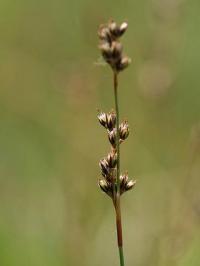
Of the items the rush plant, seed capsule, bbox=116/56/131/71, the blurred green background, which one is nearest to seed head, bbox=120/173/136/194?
the rush plant

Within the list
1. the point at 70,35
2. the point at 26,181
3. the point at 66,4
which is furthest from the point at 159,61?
the point at 66,4

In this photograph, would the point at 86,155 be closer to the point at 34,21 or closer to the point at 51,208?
the point at 51,208

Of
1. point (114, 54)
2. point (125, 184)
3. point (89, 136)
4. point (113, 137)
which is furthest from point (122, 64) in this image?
point (89, 136)

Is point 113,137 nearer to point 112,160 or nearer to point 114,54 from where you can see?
point 112,160

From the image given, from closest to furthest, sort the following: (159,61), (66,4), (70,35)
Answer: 1. (159,61)
2. (70,35)
3. (66,4)

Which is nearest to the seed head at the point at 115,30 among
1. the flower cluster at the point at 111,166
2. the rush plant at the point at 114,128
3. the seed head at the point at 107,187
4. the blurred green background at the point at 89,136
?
the rush plant at the point at 114,128

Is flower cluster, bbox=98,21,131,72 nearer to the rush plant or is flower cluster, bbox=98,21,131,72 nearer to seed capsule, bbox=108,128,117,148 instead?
the rush plant
